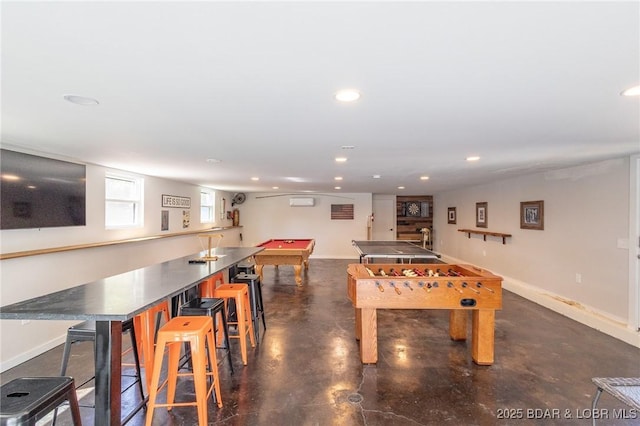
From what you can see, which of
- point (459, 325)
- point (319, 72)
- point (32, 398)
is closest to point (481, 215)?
point (459, 325)

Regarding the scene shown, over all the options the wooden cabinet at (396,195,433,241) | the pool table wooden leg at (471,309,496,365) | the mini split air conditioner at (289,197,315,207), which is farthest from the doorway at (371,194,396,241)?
the pool table wooden leg at (471,309,496,365)

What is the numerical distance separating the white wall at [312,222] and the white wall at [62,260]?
4.06m

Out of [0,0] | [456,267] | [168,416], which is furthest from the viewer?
[456,267]

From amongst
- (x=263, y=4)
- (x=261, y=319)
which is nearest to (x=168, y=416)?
(x=261, y=319)

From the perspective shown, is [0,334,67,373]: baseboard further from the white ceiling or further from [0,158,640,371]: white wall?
the white ceiling

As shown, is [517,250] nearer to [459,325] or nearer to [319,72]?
[459,325]

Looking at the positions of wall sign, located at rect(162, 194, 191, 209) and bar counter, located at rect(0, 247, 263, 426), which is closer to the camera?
bar counter, located at rect(0, 247, 263, 426)

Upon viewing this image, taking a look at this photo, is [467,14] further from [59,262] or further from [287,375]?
[59,262]

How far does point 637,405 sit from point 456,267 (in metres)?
2.16

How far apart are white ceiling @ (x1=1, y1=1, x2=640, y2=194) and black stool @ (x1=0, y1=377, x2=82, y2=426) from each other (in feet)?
4.67

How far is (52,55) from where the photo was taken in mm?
1218

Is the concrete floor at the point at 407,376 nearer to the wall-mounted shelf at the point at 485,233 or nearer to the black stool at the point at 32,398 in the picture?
the black stool at the point at 32,398

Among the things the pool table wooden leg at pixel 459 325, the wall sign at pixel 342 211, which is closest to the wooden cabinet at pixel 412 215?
the wall sign at pixel 342 211

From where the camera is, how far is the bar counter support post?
1.57m
